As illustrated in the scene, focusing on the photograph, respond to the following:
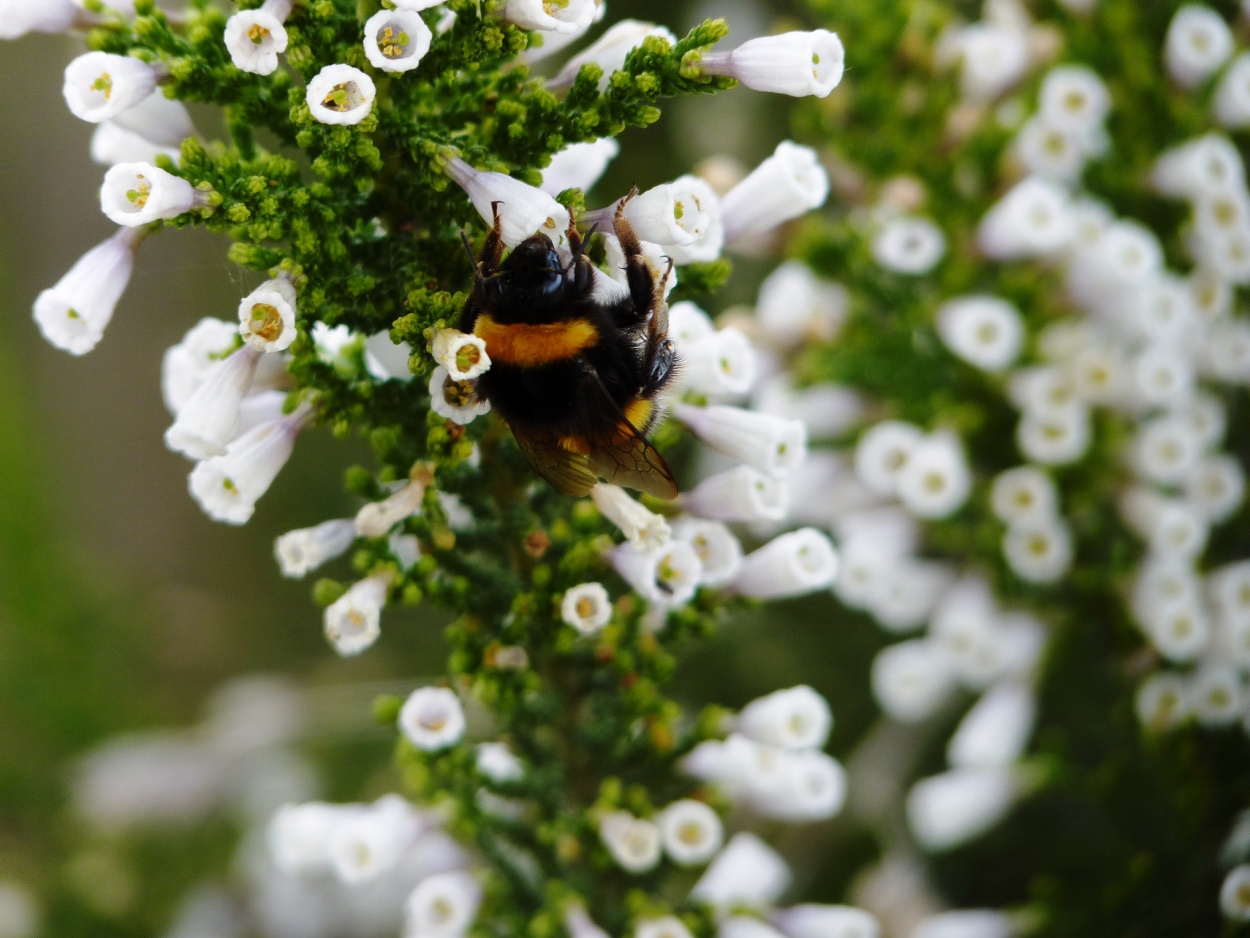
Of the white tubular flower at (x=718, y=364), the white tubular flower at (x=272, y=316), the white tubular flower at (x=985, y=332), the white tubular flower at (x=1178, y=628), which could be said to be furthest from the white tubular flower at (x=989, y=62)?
the white tubular flower at (x=272, y=316)

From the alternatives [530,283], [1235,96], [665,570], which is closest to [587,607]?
[665,570]

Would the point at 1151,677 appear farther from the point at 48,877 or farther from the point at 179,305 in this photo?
the point at 179,305

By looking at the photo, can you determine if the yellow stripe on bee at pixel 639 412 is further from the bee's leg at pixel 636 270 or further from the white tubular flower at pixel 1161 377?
the white tubular flower at pixel 1161 377

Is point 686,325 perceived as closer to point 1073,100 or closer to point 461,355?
point 461,355

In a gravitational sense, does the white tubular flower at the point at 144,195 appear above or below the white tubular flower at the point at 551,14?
above

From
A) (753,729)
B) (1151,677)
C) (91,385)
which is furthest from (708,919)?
(91,385)

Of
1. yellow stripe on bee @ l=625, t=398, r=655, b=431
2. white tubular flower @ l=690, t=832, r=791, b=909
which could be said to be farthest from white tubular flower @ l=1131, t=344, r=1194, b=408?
yellow stripe on bee @ l=625, t=398, r=655, b=431

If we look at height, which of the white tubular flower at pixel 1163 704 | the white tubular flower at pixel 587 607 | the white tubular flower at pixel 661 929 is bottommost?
the white tubular flower at pixel 1163 704
